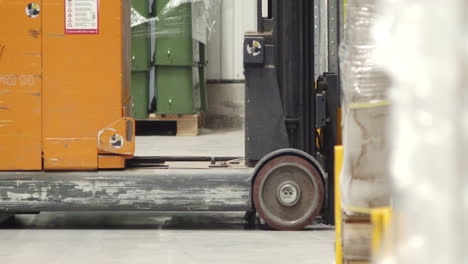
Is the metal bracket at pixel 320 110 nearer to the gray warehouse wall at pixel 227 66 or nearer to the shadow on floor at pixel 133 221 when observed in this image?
the shadow on floor at pixel 133 221

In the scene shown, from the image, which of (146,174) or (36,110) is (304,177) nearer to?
(146,174)

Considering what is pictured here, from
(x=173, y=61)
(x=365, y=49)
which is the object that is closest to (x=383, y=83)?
(x=365, y=49)

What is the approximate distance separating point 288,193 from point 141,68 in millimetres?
6044

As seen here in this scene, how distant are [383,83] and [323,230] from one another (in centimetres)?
368

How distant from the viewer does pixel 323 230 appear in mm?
5699

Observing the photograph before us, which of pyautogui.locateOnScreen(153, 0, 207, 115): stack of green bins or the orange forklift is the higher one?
pyautogui.locateOnScreen(153, 0, 207, 115): stack of green bins

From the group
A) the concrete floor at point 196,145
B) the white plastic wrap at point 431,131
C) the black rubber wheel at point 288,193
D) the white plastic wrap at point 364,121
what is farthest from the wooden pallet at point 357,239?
the concrete floor at point 196,145

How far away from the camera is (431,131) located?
1138 mm

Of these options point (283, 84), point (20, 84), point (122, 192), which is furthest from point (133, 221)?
point (283, 84)

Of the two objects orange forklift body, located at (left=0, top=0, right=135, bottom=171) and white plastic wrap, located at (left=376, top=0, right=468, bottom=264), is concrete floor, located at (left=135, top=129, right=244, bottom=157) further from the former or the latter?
white plastic wrap, located at (left=376, top=0, right=468, bottom=264)

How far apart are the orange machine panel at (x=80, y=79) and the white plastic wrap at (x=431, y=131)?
450 centimetres

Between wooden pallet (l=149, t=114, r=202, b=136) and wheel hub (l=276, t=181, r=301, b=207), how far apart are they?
5.69 metres

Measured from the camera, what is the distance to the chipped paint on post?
5.60m

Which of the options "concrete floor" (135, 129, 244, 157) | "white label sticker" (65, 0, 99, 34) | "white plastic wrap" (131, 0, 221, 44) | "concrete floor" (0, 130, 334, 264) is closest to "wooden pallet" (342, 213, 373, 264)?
"concrete floor" (0, 130, 334, 264)
